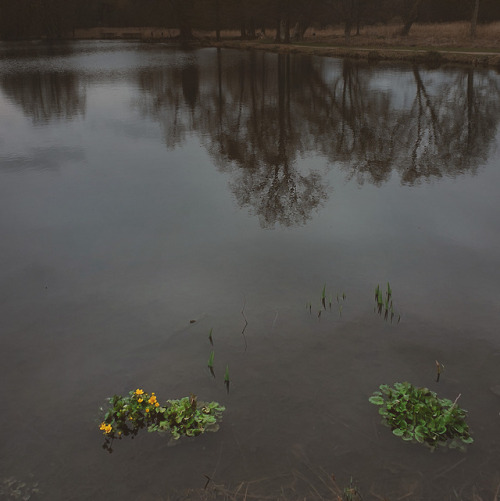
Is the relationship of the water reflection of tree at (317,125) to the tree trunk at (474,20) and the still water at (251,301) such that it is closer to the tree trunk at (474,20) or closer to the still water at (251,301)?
the still water at (251,301)

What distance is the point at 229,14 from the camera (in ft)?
283

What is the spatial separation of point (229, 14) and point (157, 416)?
9054 cm

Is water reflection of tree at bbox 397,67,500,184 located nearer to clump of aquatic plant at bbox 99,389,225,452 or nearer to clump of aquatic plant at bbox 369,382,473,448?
clump of aquatic plant at bbox 369,382,473,448

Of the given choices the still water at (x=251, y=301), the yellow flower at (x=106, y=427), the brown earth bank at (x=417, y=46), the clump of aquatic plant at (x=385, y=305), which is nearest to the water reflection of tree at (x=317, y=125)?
the still water at (x=251, y=301)

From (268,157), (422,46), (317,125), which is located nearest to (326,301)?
(268,157)

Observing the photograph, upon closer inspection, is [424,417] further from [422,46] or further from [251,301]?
[422,46]

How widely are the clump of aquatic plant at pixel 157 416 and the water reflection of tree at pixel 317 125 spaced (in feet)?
21.0

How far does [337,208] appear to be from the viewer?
12.1 metres

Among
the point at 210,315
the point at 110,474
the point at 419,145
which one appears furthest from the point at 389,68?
the point at 110,474

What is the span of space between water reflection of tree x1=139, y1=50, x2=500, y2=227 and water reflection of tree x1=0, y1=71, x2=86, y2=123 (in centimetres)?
378

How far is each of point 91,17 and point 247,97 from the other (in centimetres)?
10211

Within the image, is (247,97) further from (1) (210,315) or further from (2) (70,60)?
(2) (70,60)

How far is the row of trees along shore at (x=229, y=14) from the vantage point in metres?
62.9

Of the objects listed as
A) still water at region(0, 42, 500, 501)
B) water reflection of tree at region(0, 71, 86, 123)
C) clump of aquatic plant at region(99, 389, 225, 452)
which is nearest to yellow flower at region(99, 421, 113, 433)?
clump of aquatic plant at region(99, 389, 225, 452)
